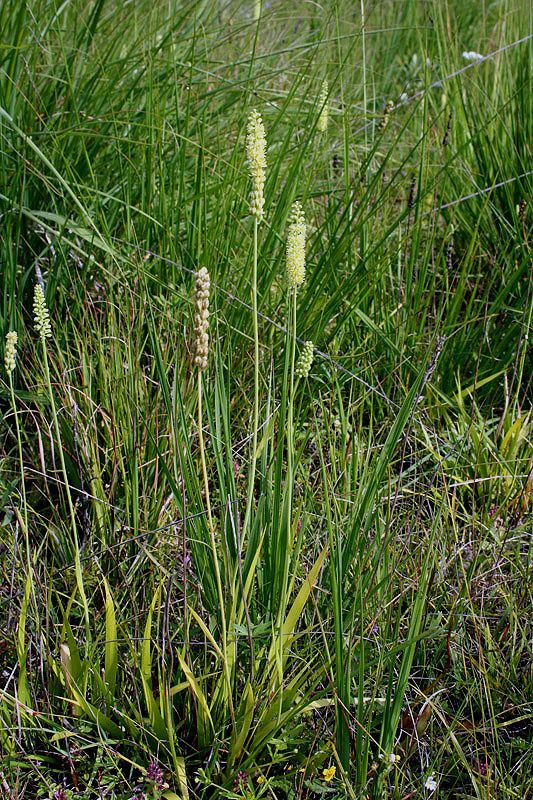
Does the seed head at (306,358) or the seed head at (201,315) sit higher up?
the seed head at (201,315)

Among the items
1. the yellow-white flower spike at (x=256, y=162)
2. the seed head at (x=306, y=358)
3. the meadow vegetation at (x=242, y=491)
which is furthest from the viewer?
the seed head at (x=306, y=358)

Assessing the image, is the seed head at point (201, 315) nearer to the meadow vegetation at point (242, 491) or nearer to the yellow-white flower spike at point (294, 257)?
the meadow vegetation at point (242, 491)

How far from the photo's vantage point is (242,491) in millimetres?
1817

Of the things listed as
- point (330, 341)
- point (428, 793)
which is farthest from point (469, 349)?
point (428, 793)

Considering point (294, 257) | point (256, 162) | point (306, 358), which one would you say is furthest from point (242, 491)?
point (256, 162)

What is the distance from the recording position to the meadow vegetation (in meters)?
1.26

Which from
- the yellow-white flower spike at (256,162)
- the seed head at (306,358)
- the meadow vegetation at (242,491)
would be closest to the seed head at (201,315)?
the meadow vegetation at (242,491)

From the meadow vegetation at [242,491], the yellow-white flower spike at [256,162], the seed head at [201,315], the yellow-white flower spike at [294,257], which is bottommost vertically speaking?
the meadow vegetation at [242,491]

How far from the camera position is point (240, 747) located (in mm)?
1239

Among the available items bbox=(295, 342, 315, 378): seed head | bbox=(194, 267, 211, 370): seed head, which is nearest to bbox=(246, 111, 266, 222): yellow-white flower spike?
bbox=(194, 267, 211, 370): seed head

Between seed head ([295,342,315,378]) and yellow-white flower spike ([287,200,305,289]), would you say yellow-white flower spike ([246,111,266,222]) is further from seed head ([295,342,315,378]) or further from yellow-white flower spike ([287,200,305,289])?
seed head ([295,342,315,378])

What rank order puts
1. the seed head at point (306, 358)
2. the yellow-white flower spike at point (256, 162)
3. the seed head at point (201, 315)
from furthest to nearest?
1. the seed head at point (306, 358)
2. the yellow-white flower spike at point (256, 162)
3. the seed head at point (201, 315)

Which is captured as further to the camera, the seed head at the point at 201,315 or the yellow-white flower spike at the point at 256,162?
the yellow-white flower spike at the point at 256,162

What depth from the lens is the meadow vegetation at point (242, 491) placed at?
4.13 ft
